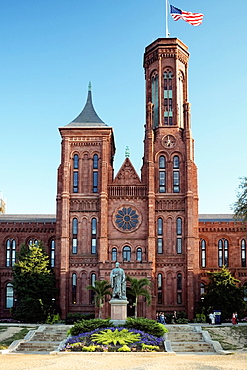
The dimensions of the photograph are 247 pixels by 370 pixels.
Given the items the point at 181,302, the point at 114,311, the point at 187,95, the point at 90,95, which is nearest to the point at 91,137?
the point at 90,95

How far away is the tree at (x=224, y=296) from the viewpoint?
60.0 metres

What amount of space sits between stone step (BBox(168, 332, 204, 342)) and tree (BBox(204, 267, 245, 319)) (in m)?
15.0

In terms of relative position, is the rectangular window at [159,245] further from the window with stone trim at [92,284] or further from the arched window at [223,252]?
the arched window at [223,252]

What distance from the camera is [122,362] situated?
30.3 meters

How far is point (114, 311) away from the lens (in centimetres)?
4403

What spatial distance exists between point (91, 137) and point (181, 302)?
70.0 feet

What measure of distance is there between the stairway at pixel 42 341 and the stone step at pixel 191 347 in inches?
332

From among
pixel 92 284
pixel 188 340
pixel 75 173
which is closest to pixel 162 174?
pixel 75 173

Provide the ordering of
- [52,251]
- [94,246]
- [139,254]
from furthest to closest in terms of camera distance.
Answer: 1. [52,251]
2. [94,246]
3. [139,254]

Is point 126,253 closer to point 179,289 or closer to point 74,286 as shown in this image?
point 74,286

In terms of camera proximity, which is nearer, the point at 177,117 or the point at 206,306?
the point at 206,306

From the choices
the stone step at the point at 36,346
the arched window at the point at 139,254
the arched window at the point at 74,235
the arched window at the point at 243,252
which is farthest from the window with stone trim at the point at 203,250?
the stone step at the point at 36,346

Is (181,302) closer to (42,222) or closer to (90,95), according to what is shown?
(42,222)

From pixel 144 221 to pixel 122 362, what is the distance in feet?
113
